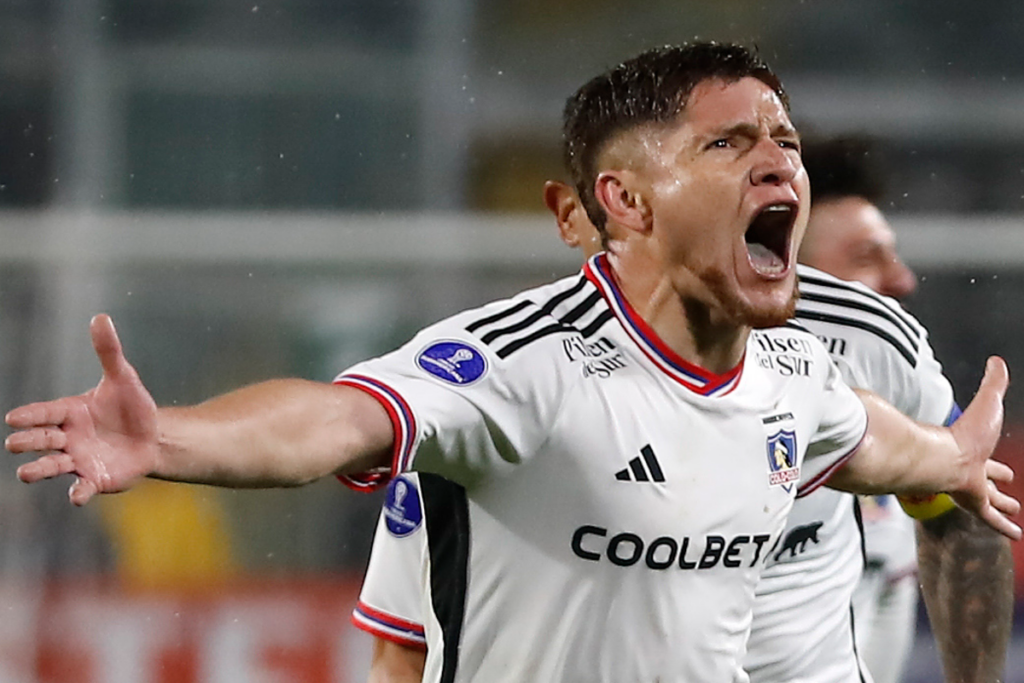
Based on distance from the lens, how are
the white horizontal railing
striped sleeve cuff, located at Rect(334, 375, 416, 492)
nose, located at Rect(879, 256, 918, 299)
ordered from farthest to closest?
the white horizontal railing < nose, located at Rect(879, 256, 918, 299) < striped sleeve cuff, located at Rect(334, 375, 416, 492)

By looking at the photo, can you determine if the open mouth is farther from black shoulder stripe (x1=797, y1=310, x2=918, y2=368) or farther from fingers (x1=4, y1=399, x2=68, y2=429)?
fingers (x1=4, y1=399, x2=68, y2=429)

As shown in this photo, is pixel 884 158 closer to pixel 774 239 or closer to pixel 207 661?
pixel 207 661

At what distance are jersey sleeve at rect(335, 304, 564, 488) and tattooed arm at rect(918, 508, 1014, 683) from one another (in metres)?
0.82

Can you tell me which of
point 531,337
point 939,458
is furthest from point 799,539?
point 531,337

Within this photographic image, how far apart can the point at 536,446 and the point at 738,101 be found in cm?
33

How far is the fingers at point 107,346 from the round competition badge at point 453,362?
0.27m

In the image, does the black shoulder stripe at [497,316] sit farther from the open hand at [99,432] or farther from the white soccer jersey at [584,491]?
the open hand at [99,432]

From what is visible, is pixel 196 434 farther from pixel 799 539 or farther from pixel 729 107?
pixel 799 539

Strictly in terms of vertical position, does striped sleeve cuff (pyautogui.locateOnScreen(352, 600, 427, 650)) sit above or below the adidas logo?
below

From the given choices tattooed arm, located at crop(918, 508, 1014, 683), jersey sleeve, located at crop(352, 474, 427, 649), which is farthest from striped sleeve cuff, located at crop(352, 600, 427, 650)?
tattooed arm, located at crop(918, 508, 1014, 683)

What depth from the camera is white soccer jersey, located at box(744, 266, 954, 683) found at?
1.61 metres

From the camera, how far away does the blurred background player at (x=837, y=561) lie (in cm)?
151

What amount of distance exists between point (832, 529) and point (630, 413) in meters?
0.54

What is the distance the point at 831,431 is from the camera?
140 cm
